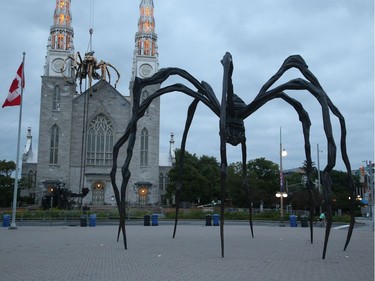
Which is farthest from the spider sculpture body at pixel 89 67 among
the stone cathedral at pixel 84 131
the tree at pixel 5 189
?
the tree at pixel 5 189

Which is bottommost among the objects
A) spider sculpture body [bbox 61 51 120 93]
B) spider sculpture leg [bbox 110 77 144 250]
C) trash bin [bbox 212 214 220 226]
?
trash bin [bbox 212 214 220 226]

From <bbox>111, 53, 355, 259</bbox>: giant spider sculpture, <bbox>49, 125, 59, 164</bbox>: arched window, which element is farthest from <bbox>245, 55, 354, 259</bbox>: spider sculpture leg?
<bbox>49, 125, 59, 164</bbox>: arched window

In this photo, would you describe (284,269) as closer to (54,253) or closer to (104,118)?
(54,253)

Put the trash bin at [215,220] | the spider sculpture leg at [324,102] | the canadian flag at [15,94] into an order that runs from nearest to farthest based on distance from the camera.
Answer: the spider sculpture leg at [324,102] → the canadian flag at [15,94] → the trash bin at [215,220]

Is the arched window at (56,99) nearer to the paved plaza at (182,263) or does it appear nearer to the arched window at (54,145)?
the arched window at (54,145)

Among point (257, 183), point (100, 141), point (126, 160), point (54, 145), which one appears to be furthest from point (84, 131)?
point (126, 160)

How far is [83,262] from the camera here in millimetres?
9656

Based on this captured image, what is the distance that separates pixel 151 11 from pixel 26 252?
58.4m

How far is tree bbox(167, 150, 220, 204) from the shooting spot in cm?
6406

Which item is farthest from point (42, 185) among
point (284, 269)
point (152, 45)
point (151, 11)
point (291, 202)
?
point (284, 269)

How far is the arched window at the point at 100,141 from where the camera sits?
60.1m

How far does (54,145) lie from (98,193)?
29.4 ft

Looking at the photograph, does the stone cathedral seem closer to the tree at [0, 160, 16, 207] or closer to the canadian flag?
the tree at [0, 160, 16, 207]

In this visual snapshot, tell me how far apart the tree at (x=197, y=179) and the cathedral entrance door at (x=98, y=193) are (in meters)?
10.5
